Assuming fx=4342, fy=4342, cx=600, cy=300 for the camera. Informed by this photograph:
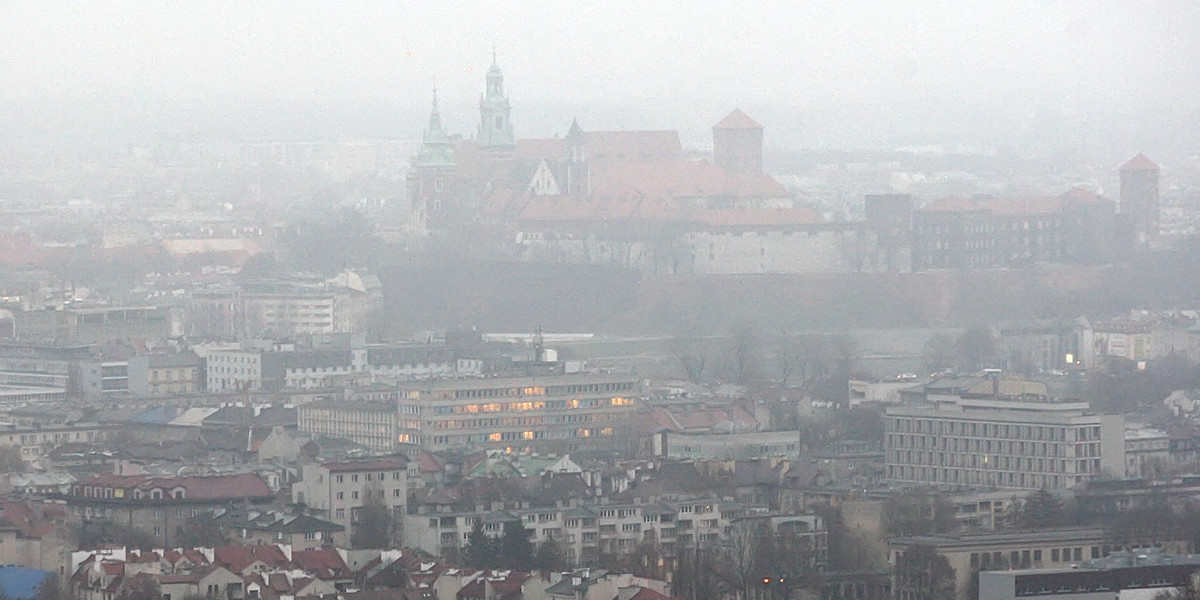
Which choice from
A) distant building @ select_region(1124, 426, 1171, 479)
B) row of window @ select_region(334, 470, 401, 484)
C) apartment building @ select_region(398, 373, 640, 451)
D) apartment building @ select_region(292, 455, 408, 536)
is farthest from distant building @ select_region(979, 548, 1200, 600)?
apartment building @ select_region(398, 373, 640, 451)

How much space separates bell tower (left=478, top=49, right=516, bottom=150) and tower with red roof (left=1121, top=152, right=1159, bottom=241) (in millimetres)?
13399

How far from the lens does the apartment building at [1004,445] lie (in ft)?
152

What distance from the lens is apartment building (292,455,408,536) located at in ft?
132

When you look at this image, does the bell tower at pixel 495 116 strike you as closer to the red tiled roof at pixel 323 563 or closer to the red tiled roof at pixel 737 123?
the red tiled roof at pixel 737 123

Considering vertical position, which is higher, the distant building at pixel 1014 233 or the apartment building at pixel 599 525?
the distant building at pixel 1014 233

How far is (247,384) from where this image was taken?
56.7 metres

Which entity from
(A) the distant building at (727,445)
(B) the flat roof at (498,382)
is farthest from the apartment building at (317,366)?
(A) the distant building at (727,445)

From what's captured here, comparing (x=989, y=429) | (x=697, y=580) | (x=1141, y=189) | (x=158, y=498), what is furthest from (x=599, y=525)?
(x=1141, y=189)

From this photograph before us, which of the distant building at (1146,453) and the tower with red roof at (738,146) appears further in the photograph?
the tower with red roof at (738,146)

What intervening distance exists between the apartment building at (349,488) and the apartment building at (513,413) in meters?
9.72

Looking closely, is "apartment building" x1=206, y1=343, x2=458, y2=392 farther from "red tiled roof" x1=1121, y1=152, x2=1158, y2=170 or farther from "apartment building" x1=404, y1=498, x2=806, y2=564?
"red tiled roof" x1=1121, y1=152, x2=1158, y2=170

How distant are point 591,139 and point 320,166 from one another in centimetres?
2503

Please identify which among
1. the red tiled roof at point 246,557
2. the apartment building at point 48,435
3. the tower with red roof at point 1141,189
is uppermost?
the tower with red roof at point 1141,189

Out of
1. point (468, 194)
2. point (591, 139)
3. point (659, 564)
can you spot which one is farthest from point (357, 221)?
point (659, 564)
